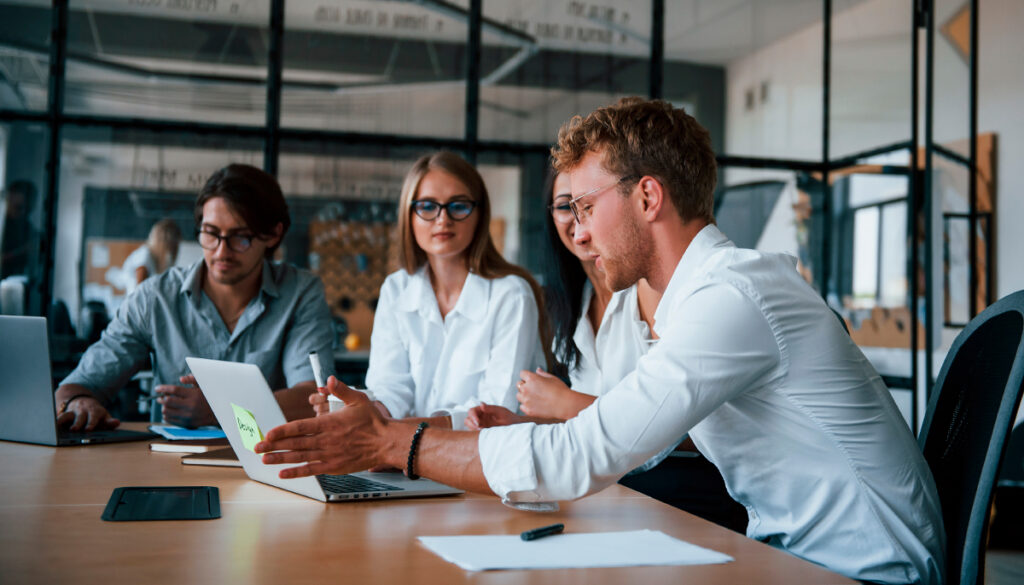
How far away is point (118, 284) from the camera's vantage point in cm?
518

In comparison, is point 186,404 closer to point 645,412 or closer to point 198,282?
point 198,282

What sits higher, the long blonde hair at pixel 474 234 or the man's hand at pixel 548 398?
the long blonde hair at pixel 474 234

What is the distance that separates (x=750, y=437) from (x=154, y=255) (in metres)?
4.54

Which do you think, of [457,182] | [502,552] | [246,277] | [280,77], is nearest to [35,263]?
[280,77]

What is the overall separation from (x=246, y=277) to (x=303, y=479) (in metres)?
1.55

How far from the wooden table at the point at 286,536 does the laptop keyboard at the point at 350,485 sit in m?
0.06

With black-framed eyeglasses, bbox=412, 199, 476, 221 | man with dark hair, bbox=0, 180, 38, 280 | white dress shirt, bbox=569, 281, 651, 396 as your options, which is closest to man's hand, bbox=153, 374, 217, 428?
black-framed eyeglasses, bbox=412, 199, 476, 221

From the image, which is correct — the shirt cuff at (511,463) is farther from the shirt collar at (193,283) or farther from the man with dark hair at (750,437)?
the shirt collar at (193,283)

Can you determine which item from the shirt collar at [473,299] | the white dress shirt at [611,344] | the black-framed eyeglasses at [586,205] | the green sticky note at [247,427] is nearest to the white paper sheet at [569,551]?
the green sticky note at [247,427]

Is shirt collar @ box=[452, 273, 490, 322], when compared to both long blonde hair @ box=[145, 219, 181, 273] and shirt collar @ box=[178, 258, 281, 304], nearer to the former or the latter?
shirt collar @ box=[178, 258, 281, 304]

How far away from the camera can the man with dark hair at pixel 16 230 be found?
505 centimetres

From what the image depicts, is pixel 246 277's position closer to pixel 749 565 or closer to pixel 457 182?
pixel 457 182

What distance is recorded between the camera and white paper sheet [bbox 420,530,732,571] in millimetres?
1165

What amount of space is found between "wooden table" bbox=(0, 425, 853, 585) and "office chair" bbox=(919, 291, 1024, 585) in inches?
11.8
